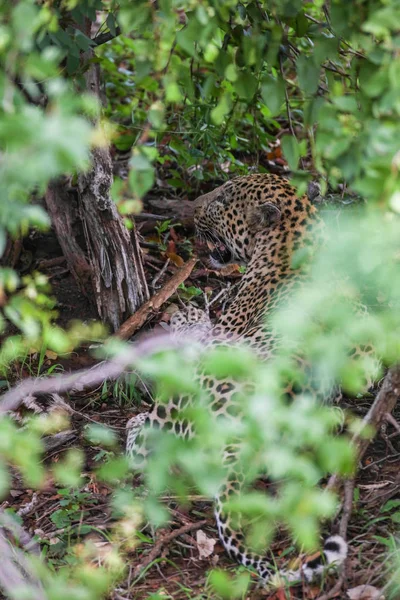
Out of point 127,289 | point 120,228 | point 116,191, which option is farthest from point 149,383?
point 116,191

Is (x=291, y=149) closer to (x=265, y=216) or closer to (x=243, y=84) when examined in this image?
(x=243, y=84)

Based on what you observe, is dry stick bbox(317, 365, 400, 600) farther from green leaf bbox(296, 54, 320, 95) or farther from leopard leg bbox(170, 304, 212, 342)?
leopard leg bbox(170, 304, 212, 342)

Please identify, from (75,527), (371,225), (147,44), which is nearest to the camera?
(371,225)

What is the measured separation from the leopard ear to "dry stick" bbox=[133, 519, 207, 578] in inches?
86.3

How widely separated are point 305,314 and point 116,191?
3.47 feet

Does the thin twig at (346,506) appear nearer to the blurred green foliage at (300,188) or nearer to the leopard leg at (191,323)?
the blurred green foliage at (300,188)

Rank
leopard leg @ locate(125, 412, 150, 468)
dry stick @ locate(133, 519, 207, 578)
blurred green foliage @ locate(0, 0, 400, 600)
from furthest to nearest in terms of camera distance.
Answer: leopard leg @ locate(125, 412, 150, 468) → dry stick @ locate(133, 519, 207, 578) → blurred green foliage @ locate(0, 0, 400, 600)

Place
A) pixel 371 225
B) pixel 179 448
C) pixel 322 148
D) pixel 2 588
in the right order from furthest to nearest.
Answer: pixel 2 588 → pixel 322 148 → pixel 371 225 → pixel 179 448

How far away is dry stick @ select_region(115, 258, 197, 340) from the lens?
611cm

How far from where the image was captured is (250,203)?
602 centimetres

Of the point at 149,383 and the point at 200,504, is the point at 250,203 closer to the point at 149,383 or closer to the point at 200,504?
the point at 149,383

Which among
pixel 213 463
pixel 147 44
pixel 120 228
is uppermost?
pixel 147 44

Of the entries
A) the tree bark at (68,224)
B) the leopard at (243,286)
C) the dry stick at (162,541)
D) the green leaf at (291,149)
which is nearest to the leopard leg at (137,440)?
the leopard at (243,286)

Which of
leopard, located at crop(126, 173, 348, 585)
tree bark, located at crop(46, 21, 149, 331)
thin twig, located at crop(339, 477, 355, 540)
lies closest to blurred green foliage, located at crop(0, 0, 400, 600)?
leopard, located at crop(126, 173, 348, 585)
